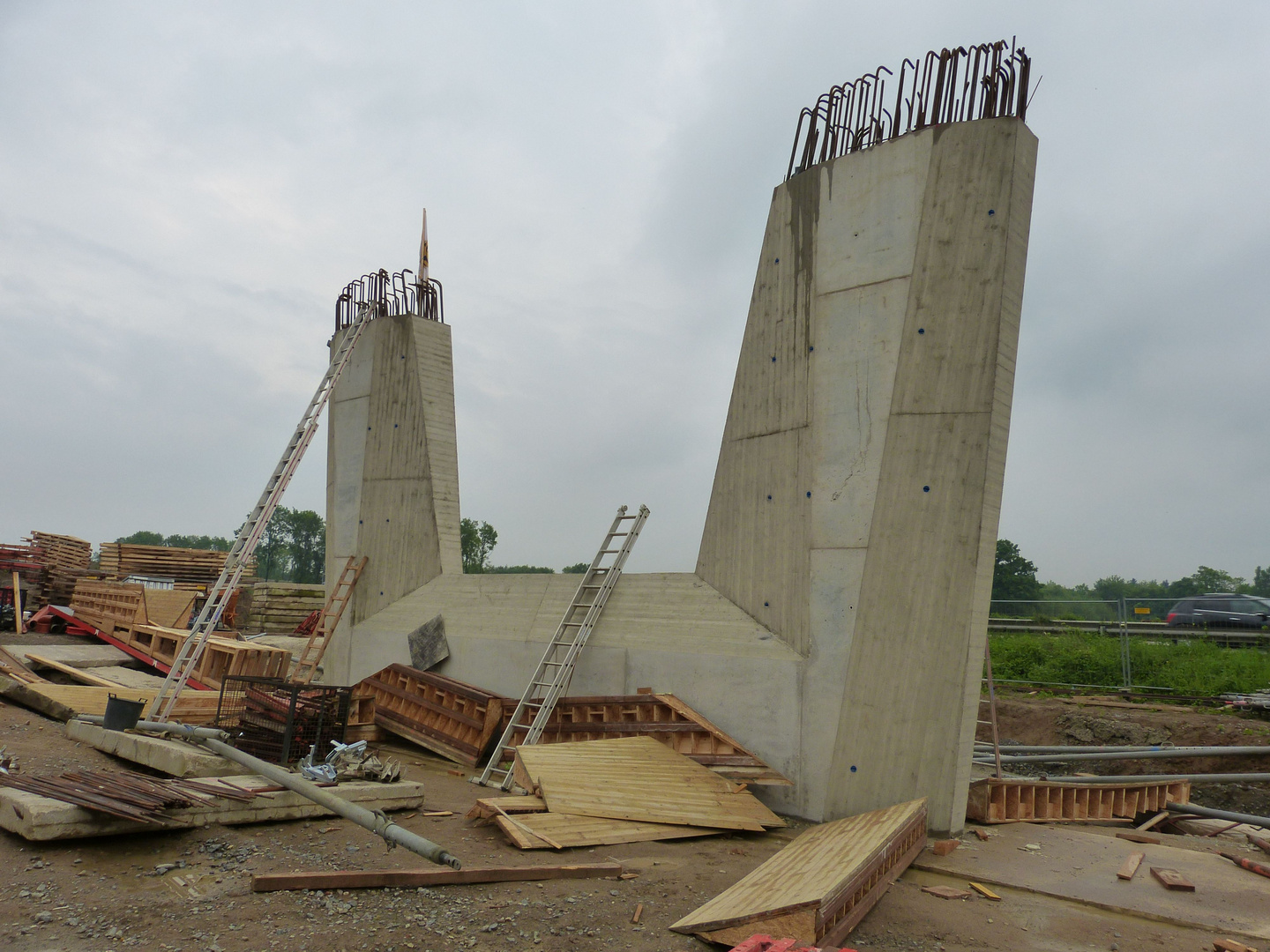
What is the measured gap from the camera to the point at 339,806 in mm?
5449

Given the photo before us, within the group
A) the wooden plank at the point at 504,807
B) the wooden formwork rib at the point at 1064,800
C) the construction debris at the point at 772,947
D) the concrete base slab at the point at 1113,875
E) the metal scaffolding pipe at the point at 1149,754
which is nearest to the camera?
the construction debris at the point at 772,947

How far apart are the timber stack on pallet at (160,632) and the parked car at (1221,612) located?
17.8 meters

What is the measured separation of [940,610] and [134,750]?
318 inches

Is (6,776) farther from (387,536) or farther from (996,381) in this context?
(996,381)

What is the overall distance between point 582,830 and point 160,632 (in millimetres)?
12193

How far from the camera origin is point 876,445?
821 cm

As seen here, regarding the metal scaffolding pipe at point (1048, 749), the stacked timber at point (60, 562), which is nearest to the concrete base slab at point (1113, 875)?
the metal scaffolding pipe at point (1048, 749)

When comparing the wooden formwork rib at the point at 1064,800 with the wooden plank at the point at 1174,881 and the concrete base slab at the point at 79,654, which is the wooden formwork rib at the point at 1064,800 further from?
the concrete base slab at the point at 79,654

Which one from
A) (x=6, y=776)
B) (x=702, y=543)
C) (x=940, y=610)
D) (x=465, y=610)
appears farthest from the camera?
(x=465, y=610)

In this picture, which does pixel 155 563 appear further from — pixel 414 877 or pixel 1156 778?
pixel 1156 778

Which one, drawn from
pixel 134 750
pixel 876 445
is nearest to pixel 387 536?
pixel 134 750

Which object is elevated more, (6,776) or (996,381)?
(996,381)

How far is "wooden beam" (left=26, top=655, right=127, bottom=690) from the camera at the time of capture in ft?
44.1

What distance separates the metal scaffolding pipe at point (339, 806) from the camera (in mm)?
4750
